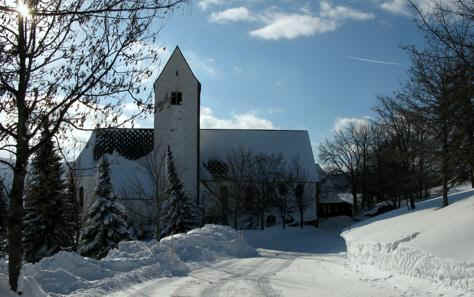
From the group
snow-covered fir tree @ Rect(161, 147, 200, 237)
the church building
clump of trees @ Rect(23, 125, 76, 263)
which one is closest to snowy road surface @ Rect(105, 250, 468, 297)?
clump of trees @ Rect(23, 125, 76, 263)

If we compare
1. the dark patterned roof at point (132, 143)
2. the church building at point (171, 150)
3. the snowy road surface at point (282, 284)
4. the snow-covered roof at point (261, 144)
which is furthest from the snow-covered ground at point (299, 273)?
the snow-covered roof at point (261, 144)

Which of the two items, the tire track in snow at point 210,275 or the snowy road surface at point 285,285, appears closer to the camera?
the snowy road surface at point 285,285

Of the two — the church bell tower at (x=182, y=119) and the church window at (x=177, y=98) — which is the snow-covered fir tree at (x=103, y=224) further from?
the church window at (x=177, y=98)

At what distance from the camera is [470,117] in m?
12.2

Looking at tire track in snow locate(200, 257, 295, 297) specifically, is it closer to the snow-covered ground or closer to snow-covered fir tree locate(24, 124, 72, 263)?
the snow-covered ground

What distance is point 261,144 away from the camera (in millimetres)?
56094

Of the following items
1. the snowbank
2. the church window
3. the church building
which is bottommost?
the snowbank

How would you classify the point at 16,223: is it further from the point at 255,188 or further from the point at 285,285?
the point at 255,188

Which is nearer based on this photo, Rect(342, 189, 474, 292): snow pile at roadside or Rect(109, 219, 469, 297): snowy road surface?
Rect(342, 189, 474, 292): snow pile at roadside

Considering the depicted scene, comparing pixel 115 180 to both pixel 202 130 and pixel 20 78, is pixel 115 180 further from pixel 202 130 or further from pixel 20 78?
pixel 20 78

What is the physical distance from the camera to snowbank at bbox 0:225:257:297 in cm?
1044

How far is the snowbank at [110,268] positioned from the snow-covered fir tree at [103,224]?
9.71m

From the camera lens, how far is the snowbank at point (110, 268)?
10.4 meters

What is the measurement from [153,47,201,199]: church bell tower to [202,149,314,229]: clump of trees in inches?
112
